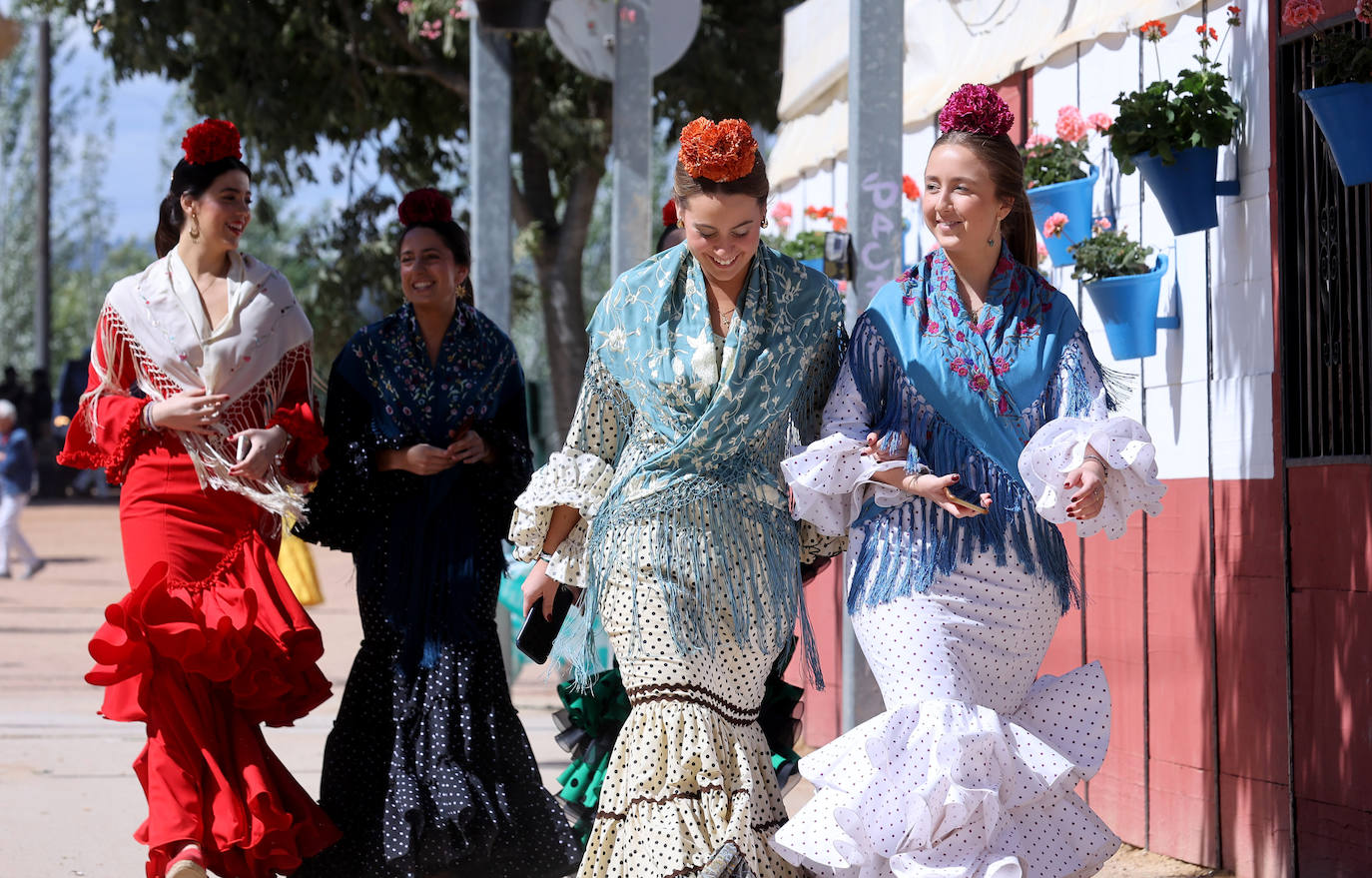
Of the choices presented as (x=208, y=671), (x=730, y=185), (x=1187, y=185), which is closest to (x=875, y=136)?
(x=1187, y=185)

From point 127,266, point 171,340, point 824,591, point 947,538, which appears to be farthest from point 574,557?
point 127,266

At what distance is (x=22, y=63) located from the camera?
4022 cm

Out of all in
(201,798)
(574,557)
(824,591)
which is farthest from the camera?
(824,591)

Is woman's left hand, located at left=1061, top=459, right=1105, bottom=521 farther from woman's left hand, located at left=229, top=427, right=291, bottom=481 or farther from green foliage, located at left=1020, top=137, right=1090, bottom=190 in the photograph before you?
woman's left hand, located at left=229, top=427, right=291, bottom=481

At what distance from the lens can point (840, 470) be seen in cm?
414

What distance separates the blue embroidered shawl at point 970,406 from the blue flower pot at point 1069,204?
1.69 meters

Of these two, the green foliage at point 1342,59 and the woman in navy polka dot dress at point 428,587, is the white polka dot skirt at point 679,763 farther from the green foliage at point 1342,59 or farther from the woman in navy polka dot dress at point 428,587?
the green foliage at point 1342,59

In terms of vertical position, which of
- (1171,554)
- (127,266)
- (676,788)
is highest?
(127,266)

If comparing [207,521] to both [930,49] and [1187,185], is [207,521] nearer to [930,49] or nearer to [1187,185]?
[1187,185]

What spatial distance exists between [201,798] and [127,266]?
54737 millimetres

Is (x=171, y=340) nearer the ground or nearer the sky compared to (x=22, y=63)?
nearer the ground

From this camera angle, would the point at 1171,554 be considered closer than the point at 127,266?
Yes

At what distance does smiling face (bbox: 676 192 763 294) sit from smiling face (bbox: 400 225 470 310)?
1.26m

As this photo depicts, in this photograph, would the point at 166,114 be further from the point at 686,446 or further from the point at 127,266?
the point at 686,446
